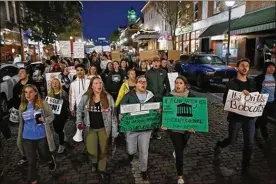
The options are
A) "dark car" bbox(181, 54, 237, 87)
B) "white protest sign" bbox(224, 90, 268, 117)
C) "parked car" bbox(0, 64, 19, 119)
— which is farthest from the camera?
"dark car" bbox(181, 54, 237, 87)

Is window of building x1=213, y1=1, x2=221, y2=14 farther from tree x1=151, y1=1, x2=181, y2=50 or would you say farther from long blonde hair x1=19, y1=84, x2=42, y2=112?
long blonde hair x1=19, y1=84, x2=42, y2=112

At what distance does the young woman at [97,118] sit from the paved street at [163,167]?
0.59m

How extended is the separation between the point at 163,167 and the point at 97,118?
5.36 ft

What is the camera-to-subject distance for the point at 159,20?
51031 millimetres

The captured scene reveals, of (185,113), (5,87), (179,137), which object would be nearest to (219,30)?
(5,87)

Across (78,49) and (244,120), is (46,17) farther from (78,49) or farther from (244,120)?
(244,120)

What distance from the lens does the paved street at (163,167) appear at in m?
4.76

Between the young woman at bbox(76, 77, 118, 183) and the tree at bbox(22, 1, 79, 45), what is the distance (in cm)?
3214

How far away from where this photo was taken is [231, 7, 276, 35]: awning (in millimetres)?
16630

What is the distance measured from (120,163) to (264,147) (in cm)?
313

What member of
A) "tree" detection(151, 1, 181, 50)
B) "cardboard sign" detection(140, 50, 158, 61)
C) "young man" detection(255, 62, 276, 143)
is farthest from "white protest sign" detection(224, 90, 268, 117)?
"tree" detection(151, 1, 181, 50)

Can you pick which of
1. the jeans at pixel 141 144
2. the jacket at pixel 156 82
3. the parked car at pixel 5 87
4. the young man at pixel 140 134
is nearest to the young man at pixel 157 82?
the jacket at pixel 156 82

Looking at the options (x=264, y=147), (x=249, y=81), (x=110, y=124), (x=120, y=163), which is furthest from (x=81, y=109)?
(x=264, y=147)

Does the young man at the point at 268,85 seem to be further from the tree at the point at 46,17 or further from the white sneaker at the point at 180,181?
the tree at the point at 46,17
